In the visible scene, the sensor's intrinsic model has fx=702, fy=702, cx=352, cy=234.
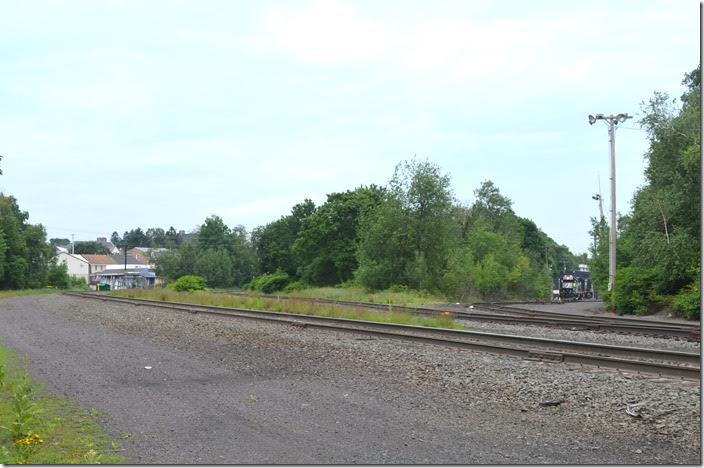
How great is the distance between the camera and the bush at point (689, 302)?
1080 inches

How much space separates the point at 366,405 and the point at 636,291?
26912mm

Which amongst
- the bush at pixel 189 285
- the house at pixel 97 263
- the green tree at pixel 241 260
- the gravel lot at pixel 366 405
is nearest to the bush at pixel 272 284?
the bush at pixel 189 285

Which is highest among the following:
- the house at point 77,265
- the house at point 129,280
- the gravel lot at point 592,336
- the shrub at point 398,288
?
the house at point 77,265

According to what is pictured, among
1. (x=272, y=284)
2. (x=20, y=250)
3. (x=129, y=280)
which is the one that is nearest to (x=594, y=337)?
(x=272, y=284)

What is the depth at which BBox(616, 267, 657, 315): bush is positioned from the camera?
107 feet

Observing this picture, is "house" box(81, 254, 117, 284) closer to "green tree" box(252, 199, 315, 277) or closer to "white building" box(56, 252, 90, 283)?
"white building" box(56, 252, 90, 283)

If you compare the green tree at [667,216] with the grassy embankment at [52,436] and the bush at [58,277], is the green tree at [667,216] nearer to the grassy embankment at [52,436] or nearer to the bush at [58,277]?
the grassy embankment at [52,436]

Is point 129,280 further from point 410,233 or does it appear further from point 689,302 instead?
point 689,302

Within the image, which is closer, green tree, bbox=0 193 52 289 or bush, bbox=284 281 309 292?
bush, bbox=284 281 309 292

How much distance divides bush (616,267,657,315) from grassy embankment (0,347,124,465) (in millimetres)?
28663

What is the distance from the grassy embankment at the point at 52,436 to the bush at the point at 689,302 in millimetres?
24600

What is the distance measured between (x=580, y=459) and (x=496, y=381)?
4.54m

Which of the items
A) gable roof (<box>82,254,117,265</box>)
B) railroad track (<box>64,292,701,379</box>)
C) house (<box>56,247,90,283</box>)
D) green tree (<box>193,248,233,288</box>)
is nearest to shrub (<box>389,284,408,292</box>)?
railroad track (<box>64,292,701,379</box>)

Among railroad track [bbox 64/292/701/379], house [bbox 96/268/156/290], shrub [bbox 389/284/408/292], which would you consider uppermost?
shrub [bbox 389/284/408/292]
